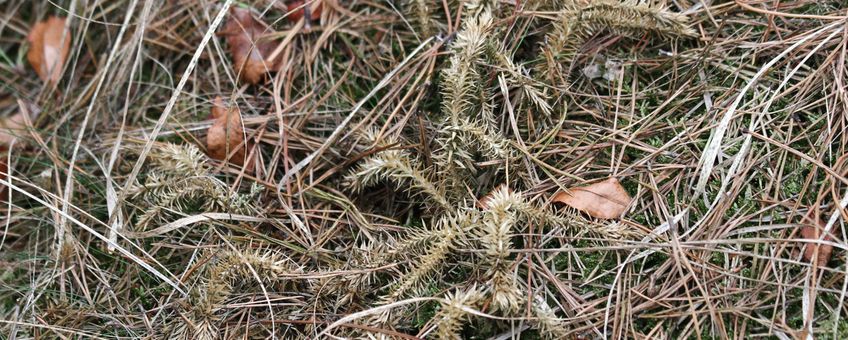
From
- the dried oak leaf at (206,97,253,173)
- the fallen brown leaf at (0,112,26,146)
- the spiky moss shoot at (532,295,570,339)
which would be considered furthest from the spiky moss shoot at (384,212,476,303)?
the fallen brown leaf at (0,112,26,146)

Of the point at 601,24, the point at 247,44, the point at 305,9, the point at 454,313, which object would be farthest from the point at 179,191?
the point at 601,24

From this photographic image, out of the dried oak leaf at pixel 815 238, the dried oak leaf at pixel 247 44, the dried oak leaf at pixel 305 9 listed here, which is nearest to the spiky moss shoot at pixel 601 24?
the dried oak leaf at pixel 815 238

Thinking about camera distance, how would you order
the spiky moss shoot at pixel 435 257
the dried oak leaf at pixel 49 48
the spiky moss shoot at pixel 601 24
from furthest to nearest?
the dried oak leaf at pixel 49 48 → the spiky moss shoot at pixel 601 24 → the spiky moss shoot at pixel 435 257

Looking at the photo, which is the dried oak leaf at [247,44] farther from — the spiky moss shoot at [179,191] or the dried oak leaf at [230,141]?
the spiky moss shoot at [179,191]

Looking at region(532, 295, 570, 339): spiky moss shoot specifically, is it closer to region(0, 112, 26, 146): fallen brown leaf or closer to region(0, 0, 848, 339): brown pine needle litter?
region(0, 0, 848, 339): brown pine needle litter

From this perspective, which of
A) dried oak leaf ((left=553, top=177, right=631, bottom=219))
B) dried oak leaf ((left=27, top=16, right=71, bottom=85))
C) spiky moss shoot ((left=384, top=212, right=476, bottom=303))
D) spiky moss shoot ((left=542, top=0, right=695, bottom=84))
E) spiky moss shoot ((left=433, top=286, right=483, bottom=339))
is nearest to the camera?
spiky moss shoot ((left=433, top=286, right=483, bottom=339))

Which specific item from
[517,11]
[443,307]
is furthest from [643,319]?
[517,11]

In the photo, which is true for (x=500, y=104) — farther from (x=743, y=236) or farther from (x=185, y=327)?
(x=185, y=327)

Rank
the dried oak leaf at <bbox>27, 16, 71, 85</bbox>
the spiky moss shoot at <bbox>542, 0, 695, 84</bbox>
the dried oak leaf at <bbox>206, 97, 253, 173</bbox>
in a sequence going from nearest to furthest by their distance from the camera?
the spiky moss shoot at <bbox>542, 0, 695, 84</bbox> → the dried oak leaf at <bbox>206, 97, 253, 173</bbox> → the dried oak leaf at <bbox>27, 16, 71, 85</bbox>
